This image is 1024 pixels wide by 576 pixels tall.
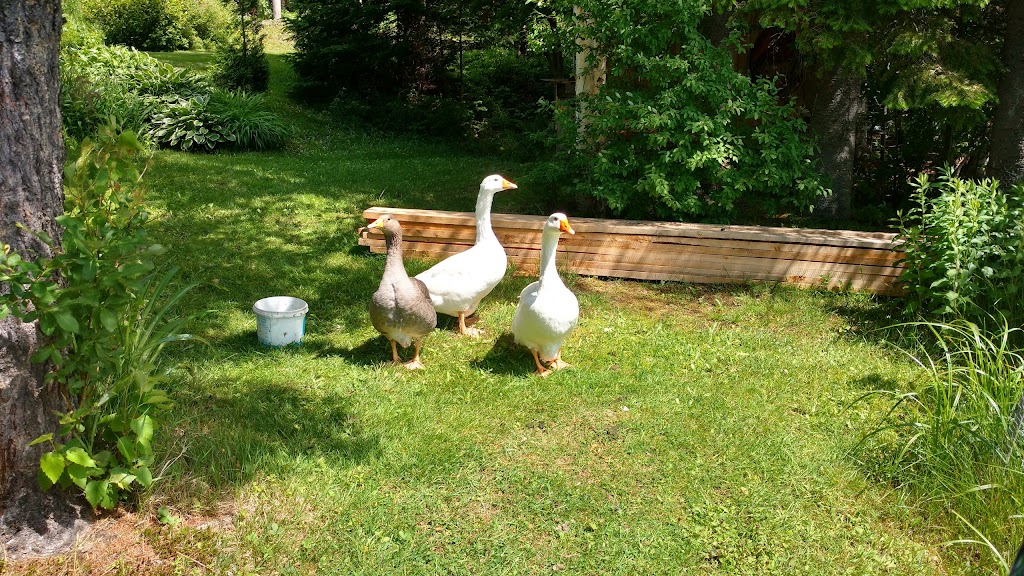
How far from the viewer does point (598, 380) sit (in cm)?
490

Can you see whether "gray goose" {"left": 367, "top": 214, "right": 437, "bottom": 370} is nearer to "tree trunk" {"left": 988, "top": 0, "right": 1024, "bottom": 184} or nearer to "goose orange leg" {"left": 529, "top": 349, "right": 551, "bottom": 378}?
"goose orange leg" {"left": 529, "top": 349, "right": 551, "bottom": 378}

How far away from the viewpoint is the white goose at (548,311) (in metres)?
4.68

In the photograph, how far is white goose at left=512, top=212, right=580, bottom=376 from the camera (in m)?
4.68

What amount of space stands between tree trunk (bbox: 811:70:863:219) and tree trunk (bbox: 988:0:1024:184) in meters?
1.48

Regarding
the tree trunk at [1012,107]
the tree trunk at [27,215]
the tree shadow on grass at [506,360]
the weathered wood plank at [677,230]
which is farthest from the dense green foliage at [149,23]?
the tree trunk at [27,215]

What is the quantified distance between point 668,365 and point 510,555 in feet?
7.29

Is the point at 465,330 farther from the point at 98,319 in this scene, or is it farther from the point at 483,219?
the point at 98,319

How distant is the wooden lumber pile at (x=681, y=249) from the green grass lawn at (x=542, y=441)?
196 millimetres

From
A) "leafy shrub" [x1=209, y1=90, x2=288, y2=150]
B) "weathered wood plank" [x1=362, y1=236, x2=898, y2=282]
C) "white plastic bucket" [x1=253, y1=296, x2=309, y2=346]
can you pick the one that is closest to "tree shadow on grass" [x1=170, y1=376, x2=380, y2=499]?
"white plastic bucket" [x1=253, y1=296, x2=309, y2=346]

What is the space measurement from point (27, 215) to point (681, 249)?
5256 millimetres

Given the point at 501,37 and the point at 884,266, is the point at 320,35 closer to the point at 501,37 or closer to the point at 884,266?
the point at 501,37

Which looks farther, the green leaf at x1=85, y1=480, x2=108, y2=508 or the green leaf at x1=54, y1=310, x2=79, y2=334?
the green leaf at x1=85, y1=480, x2=108, y2=508

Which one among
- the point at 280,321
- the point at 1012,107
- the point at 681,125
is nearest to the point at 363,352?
the point at 280,321

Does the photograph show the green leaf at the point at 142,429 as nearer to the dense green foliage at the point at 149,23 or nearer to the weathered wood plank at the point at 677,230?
the weathered wood plank at the point at 677,230
